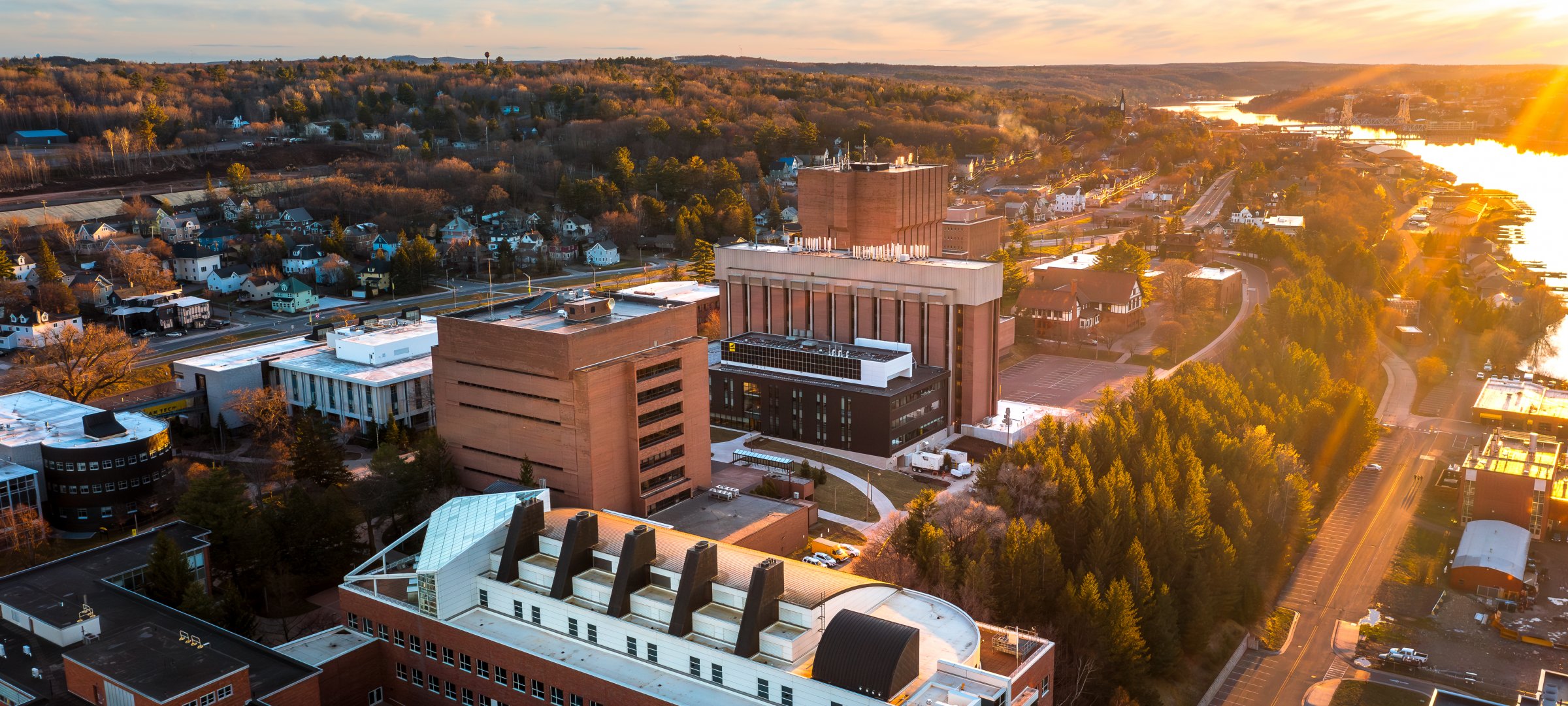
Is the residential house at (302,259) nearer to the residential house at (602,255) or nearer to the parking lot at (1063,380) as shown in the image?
the residential house at (602,255)

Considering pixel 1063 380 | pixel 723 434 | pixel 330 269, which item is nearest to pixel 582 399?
pixel 723 434

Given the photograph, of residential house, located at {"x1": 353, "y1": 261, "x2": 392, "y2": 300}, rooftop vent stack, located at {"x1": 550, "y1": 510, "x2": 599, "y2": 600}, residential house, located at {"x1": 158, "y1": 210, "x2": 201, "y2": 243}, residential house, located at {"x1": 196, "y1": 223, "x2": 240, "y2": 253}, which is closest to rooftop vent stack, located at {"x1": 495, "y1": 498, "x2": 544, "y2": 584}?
rooftop vent stack, located at {"x1": 550, "y1": 510, "x2": 599, "y2": 600}

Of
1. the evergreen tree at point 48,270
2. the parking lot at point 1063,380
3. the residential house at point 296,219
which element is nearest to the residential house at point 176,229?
the residential house at point 296,219

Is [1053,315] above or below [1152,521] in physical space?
above

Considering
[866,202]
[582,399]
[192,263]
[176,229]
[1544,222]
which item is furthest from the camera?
[1544,222]

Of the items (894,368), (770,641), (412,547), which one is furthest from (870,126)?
(770,641)

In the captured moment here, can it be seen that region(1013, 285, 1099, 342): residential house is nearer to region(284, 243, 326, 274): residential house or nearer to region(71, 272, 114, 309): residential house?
region(284, 243, 326, 274): residential house

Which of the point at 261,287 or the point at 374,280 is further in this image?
the point at 374,280

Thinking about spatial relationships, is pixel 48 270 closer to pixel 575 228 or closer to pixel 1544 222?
pixel 575 228
